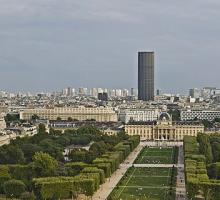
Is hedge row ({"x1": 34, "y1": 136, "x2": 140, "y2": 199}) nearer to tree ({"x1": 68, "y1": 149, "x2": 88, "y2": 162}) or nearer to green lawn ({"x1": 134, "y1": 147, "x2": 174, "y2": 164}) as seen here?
tree ({"x1": 68, "y1": 149, "x2": 88, "y2": 162})

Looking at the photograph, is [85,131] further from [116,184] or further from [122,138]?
[116,184]

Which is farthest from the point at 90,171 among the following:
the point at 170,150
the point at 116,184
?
the point at 170,150

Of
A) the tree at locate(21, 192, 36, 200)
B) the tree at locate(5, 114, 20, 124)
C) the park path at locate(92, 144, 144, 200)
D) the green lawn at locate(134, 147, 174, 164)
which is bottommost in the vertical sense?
the green lawn at locate(134, 147, 174, 164)

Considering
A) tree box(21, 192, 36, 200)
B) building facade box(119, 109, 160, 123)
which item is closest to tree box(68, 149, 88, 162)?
tree box(21, 192, 36, 200)

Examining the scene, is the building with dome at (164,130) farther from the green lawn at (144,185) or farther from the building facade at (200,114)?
the green lawn at (144,185)

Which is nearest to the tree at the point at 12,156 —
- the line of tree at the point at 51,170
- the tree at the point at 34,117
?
the line of tree at the point at 51,170
